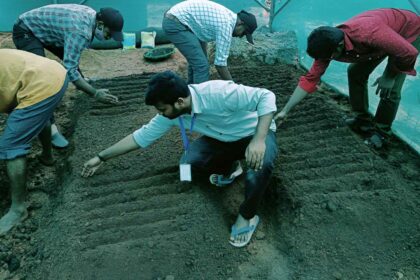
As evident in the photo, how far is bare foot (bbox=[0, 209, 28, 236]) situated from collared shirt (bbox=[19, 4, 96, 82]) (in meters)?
1.22

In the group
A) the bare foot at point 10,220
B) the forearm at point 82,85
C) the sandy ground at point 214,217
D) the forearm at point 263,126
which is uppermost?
the forearm at point 263,126

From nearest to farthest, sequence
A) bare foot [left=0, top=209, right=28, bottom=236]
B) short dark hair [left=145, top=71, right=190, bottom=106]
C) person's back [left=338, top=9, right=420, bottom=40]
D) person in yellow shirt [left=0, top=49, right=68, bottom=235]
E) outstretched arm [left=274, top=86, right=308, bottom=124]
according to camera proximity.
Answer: short dark hair [left=145, top=71, right=190, bottom=106]
person in yellow shirt [left=0, top=49, right=68, bottom=235]
bare foot [left=0, top=209, right=28, bottom=236]
person's back [left=338, top=9, right=420, bottom=40]
outstretched arm [left=274, top=86, right=308, bottom=124]

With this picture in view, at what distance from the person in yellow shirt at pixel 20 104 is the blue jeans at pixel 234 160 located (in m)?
1.05

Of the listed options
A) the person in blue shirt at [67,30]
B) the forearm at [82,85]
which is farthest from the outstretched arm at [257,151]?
the forearm at [82,85]

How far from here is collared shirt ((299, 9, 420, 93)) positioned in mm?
2666

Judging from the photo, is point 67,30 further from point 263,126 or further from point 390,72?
point 390,72

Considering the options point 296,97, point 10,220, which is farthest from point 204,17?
point 10,220

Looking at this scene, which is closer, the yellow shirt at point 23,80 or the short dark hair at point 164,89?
the short dark hair at point 164,89

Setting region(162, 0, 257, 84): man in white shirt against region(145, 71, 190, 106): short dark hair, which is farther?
region(162, 0, 257, 84): man in white shirt

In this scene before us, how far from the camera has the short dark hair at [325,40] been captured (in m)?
2.62

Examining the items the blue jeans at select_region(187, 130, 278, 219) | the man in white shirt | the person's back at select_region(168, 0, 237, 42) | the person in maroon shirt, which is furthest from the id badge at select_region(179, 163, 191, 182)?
the person's back at select_region(168, 0, 237, 42)

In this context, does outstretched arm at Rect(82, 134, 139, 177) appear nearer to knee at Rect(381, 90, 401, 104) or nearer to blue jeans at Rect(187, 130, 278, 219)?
blue jeans at Rect(187, 130, 278, 219)

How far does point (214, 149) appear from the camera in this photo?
9.04ft

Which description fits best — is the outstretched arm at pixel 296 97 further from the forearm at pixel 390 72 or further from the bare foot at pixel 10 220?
the bare foot at pixel 10 220
